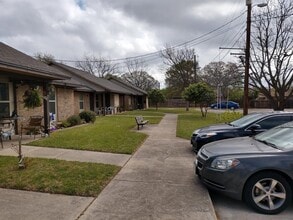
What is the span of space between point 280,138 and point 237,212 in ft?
5.90

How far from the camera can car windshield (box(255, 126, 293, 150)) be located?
5.10 meters

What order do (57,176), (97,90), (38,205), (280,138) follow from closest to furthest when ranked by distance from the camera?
(38,205) → (280,138) → (57,176) → (97,90)

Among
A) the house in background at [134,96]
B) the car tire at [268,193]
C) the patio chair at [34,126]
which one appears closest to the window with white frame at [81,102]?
the patio chair at [34,126]

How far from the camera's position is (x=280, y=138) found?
18.2ft

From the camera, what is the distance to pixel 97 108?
30.5m

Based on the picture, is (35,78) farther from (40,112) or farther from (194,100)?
(194,100)

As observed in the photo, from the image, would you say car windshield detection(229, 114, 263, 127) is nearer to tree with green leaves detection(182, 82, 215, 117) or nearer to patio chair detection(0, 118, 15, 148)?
patio chair detection(0, 118, 15, 148)

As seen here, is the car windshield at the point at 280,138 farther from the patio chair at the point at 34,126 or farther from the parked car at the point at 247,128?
the patio chair at the point at 34,126

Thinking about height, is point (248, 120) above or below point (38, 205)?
above

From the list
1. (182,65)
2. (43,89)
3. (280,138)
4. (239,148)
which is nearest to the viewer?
(239,148)

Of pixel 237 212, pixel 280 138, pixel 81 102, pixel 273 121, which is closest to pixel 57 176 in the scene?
pixel 237 212

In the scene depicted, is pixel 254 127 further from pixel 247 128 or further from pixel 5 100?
pixel 5 100

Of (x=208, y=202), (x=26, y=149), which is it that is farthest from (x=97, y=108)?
(x=208, y=202)

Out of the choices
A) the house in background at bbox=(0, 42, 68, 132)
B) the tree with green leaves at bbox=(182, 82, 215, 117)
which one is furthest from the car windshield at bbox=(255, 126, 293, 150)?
the tree with green leaves at bbox=(182, 82, 215, 117)
